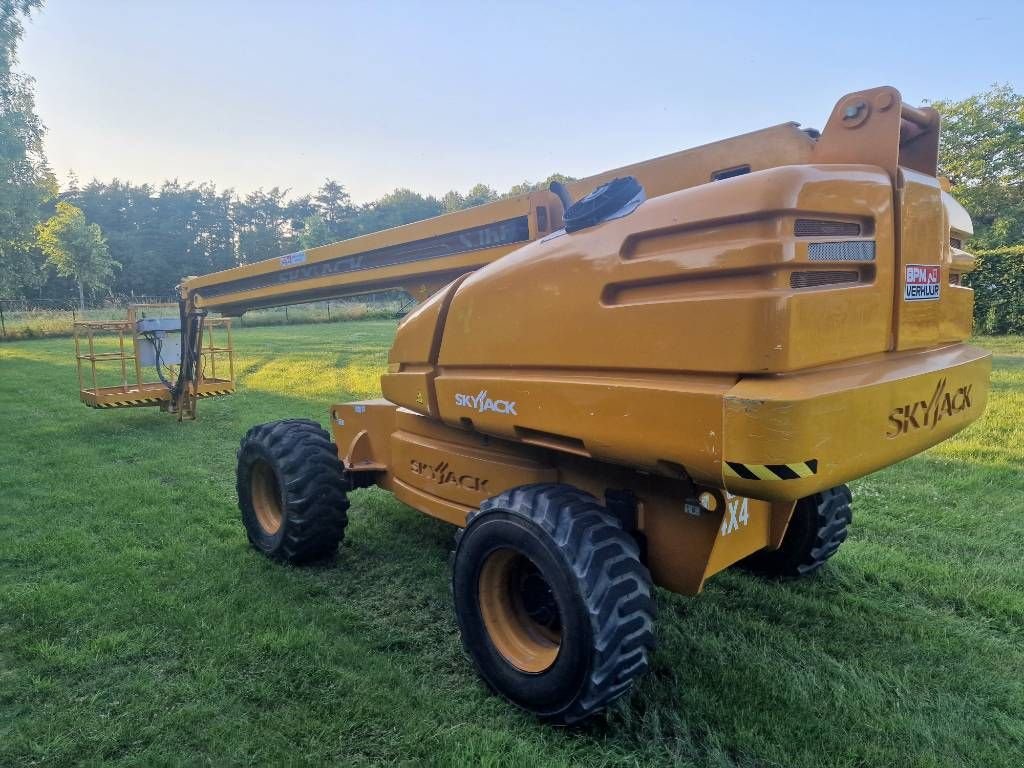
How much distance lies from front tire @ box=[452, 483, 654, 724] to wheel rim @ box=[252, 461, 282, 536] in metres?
2.18

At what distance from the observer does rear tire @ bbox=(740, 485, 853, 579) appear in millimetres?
3727

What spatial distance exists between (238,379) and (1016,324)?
19.9m

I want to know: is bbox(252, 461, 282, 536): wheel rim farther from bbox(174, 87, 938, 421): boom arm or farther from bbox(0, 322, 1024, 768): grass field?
bbox(174, 87, 938, 421): boom arm

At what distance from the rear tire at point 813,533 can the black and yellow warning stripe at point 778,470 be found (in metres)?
1.92

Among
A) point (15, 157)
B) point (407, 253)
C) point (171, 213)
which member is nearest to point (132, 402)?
point (407, 253)

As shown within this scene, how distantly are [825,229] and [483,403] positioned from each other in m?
1.63

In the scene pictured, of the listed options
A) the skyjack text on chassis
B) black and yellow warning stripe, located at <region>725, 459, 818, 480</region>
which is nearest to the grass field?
the skyjack text on chassis

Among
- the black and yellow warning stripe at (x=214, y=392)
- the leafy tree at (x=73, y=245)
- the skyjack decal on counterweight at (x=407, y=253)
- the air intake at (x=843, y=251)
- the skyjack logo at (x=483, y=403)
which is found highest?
the leafy tree at (x=73, y=245)

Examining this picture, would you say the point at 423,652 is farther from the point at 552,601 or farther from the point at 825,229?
the point at 825,229

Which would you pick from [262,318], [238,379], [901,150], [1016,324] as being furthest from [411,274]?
[262,318]

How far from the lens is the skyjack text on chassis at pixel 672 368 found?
6.56 ft

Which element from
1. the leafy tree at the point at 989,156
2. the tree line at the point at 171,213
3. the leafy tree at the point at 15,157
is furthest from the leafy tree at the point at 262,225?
the leafy tree at the point at 989,156

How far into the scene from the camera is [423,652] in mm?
3240

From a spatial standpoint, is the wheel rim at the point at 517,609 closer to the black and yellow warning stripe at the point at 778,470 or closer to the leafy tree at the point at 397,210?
the black and yellow warning stripe at the point at 778,470
